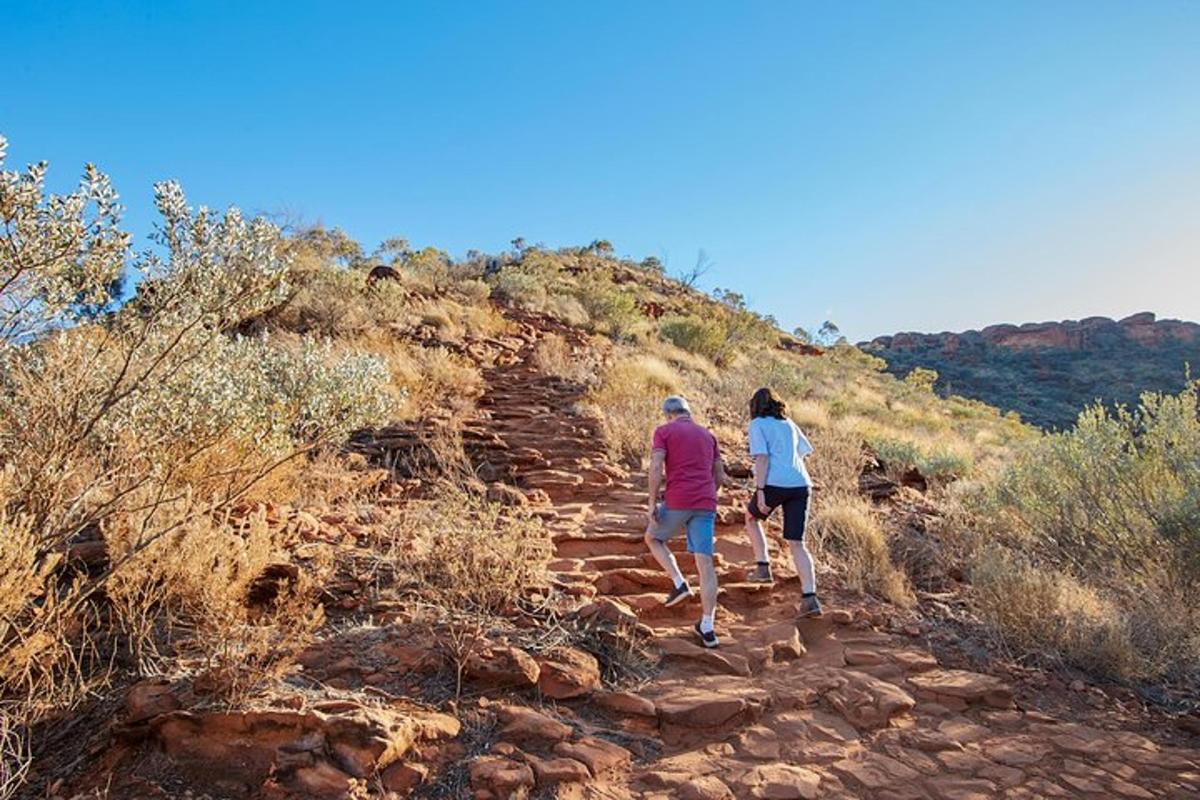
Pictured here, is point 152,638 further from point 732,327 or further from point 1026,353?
point 1026,353

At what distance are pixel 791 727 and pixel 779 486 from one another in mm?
1738

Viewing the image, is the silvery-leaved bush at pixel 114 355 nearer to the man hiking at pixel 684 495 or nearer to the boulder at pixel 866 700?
the man hiking at pixel 684 495

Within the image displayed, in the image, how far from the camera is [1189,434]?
5516 mm

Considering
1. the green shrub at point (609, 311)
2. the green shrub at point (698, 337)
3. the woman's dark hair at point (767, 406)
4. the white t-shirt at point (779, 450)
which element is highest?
the green shrub at point (609, 311)

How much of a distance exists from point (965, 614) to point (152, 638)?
529 cm

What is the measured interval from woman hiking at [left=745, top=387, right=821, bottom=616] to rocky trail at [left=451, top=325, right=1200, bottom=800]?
0.25m

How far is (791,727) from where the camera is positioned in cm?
345

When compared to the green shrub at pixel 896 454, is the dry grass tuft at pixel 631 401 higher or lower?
higher

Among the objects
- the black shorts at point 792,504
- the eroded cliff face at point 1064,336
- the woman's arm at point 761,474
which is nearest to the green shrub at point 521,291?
the woman's arm at point 761,474

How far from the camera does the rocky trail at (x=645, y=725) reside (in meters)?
2.75

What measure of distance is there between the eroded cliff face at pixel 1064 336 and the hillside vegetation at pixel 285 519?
40.9 metres

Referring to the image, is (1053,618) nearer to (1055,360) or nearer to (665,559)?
(665,559)

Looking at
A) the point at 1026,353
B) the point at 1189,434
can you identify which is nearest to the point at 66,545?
the point at 1189,434

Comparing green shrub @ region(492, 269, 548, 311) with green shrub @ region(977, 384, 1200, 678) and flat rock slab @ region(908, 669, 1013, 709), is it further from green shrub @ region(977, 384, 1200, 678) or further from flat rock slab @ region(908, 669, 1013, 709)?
flat rock slab @ region(908, 669, 1013, 709)
